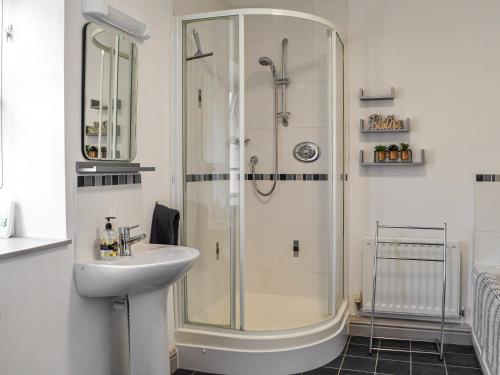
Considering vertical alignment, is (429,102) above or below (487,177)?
above

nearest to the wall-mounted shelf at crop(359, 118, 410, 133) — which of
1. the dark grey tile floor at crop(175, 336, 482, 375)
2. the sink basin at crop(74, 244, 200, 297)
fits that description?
the dark grey tile floor at crop(175, 336, 482, 375)

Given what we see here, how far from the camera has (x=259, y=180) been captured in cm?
378

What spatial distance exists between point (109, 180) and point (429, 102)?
234 centimetres

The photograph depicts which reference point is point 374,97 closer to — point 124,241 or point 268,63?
point 268,63

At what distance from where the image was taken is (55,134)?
2107 mm

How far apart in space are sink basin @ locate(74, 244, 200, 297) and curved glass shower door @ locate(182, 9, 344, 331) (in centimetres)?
83

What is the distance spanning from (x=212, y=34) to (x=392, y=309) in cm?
228

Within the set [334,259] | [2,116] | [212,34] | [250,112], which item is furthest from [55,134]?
[334,259]

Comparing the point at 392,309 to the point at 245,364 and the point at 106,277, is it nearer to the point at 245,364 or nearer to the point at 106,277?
the point at 245,364

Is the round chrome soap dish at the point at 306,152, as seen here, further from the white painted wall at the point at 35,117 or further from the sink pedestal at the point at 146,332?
the white painted wall at the point at 35,117

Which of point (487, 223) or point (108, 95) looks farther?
point (487, 223)

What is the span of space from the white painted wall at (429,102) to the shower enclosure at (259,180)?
23 centimetres

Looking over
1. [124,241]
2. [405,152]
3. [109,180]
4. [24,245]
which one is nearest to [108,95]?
[109,180]

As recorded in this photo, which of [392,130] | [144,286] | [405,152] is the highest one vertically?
[392,130]
